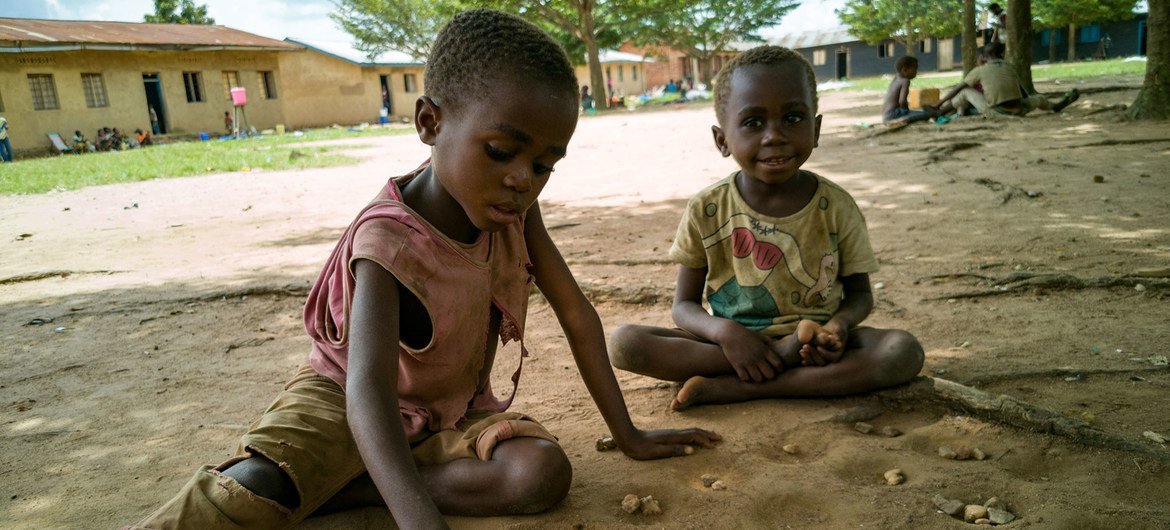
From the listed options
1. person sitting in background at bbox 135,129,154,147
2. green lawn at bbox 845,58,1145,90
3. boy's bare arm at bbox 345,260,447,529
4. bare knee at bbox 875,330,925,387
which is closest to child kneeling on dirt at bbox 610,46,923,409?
bare knee at bbox 875,330,925,387

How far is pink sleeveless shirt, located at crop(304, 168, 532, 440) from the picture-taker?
1622mm

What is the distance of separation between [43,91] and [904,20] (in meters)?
40.6

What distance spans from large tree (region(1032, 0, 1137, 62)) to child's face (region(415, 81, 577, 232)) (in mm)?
44534

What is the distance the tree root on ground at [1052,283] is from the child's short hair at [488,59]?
7.21ft

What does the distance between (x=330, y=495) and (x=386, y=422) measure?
383 millimetres

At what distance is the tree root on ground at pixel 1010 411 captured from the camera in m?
1.75

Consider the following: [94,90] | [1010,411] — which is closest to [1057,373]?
[1010,411]

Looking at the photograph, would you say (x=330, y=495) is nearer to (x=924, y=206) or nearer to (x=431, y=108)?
(x=431, y=108)

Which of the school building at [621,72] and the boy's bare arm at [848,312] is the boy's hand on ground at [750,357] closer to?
the boy's bare arm at [848,312]

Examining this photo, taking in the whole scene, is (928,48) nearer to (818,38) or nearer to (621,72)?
(818,38)

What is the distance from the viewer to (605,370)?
1.95 m

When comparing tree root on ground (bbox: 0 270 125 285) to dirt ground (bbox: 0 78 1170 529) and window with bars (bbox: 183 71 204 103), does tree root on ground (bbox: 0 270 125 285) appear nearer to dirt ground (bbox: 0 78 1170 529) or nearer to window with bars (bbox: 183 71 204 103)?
dirt ground (bbox: 0 78 1170 529)

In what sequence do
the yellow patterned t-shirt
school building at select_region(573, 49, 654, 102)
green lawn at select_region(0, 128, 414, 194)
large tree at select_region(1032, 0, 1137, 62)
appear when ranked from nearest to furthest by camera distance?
the yellow patterned t-shirt → green lawn at select_region(0, 128, 414, 194) → large tree at select_region(1032, 0, 1137, 62) → school building at select_region(573, 49, 654, 102)

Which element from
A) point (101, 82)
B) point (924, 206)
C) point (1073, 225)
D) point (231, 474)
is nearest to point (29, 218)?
point (231, 474)
